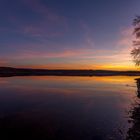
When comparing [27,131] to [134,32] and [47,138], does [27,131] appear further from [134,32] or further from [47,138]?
[134,32]

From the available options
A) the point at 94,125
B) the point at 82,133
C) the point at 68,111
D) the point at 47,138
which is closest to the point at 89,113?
the point at 68,111

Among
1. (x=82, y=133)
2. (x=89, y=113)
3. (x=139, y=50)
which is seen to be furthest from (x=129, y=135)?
(x=139, y=50)

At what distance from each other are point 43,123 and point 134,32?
85.3 ft

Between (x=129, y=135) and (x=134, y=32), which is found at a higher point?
(x=134, y=32)

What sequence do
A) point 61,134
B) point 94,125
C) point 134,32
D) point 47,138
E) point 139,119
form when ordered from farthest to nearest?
point 134,32
point 139,119
point 94,125
point 61,134
point 47,138

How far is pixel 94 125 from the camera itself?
52.2 ft

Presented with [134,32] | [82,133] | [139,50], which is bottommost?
[82,133]

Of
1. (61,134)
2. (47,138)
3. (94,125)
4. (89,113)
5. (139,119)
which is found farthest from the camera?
(89,113)

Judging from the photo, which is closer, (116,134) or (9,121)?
(116,134)

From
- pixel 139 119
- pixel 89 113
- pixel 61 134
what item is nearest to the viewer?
pixel 61 134

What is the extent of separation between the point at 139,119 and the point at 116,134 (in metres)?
4.15

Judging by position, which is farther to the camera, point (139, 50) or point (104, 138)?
point (139, 50)

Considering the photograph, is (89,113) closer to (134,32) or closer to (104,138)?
(104,138)

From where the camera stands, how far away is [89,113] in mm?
20344
